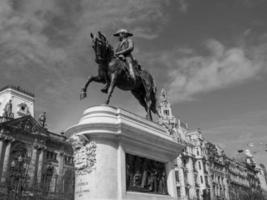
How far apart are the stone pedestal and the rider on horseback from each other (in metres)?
2.71

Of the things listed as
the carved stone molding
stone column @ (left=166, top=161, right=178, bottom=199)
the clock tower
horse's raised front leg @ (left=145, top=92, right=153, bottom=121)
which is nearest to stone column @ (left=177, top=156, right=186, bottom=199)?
the carved stone molding

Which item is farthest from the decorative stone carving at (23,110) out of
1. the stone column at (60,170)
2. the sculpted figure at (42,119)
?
the stone column at (60,170)

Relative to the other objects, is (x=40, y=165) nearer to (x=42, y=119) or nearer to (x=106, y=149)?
(x=42, y=119)

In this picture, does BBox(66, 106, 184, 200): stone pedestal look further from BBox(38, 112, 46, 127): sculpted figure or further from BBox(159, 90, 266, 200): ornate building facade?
BBox(38, 112, 46, 127): sculpted figure

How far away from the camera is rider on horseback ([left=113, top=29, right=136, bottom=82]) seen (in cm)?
1235

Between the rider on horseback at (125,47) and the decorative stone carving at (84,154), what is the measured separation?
12.9 feet

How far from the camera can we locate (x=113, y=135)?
30.7ft

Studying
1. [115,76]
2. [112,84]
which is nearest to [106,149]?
[112,84]

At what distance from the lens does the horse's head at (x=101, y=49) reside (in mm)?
10578

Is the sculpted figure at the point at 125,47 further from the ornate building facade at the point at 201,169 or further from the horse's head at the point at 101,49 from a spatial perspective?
the ornate building facade at the point at 201,169

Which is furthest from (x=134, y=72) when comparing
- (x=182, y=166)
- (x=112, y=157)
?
(x=182, y=166)

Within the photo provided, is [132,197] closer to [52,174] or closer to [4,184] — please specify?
[4,184]

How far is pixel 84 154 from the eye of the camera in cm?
928

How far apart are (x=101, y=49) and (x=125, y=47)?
2286mm
